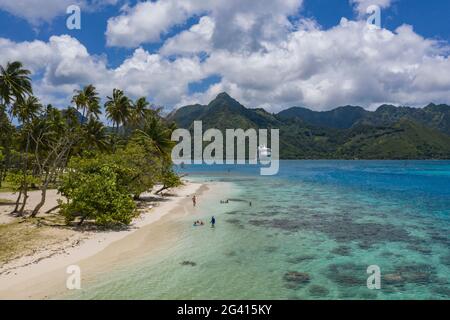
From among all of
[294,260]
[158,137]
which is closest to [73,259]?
[294,260]

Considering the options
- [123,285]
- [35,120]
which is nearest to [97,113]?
[35,120]

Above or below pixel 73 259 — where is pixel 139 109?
above

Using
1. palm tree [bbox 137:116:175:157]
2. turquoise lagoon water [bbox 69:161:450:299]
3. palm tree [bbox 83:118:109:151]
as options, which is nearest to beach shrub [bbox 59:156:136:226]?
turquoise lagoon water [bbox 69:161:450:299]

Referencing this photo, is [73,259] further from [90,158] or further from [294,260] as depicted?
[90,158]

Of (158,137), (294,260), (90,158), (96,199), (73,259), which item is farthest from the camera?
(158,137)

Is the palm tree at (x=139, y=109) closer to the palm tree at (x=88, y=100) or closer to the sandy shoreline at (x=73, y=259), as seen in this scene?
the palm tree at (x=88, y=100)

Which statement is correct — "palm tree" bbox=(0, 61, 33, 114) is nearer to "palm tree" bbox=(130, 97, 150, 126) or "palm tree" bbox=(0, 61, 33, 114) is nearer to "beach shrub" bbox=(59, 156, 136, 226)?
"beach shrub" bbox=(59, 156, 136, 226)

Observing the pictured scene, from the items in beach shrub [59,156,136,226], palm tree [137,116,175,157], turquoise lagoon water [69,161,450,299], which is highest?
palm tree [137,116,175,157]
